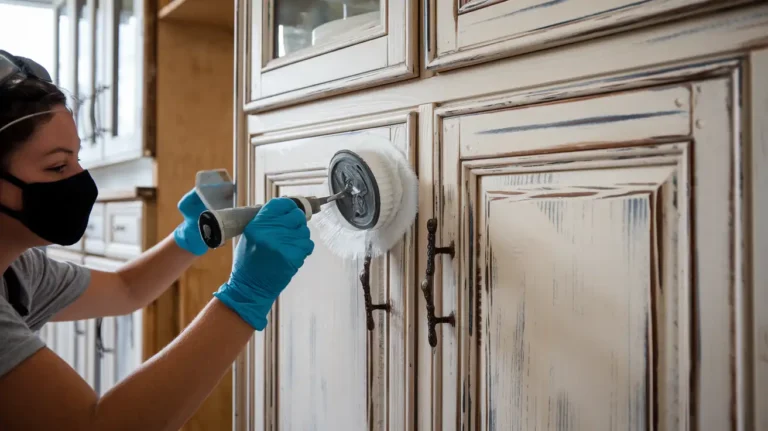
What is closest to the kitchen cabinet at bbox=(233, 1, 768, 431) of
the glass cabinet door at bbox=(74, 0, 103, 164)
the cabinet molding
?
the cabinet molding

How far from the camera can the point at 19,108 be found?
29.0 inches

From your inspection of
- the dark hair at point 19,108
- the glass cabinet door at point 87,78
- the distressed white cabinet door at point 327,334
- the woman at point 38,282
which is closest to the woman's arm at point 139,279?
the woman at point 38,282

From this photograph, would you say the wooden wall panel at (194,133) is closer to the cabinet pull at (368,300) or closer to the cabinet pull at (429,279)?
the cabinet pull at (368,300)

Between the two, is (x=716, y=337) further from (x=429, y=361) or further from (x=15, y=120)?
(x=15, y=120)

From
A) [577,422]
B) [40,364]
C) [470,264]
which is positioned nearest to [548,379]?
[577,422]

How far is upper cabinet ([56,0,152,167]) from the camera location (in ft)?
5.25

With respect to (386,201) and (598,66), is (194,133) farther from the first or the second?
(598,66)

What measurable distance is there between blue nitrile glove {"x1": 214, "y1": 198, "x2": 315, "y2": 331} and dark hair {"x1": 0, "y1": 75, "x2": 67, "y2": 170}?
32 cm

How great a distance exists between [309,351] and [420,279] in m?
0.27

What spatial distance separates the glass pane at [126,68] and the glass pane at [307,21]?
30.5 inches

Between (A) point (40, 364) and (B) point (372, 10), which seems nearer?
(A) point (40, 364)

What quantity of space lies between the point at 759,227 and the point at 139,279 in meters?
1.04

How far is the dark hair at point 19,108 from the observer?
2.40ft

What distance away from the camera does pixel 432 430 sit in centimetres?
72
